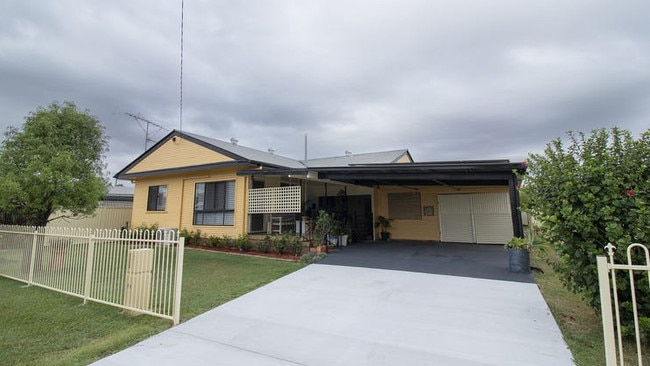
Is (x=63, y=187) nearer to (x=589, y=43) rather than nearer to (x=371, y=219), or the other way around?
(x=371, y=219)

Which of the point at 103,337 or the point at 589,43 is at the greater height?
the point at 589,43

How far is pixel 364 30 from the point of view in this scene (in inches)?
319

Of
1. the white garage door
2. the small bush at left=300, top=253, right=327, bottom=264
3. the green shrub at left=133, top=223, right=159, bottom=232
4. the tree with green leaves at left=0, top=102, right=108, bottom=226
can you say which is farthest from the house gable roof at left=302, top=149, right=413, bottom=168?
the tree with green leaves at left=0, top=102, right=108, bottom=226

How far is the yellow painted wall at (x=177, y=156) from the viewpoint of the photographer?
40.2ft

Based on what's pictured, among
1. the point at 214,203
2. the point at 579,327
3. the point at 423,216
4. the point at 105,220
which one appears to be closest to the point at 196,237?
the point at 214,203

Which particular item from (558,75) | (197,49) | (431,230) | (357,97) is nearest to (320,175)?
(357,97)

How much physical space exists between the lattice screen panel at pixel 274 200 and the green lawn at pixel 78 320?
283 cm

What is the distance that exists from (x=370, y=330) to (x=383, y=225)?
32.1 ft

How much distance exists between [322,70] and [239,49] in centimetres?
279

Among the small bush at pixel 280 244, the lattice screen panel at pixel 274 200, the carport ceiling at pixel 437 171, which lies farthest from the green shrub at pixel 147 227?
the carport ceiling at pixel 437 171

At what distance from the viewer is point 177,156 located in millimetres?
13344

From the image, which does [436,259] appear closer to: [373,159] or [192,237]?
[373,159]

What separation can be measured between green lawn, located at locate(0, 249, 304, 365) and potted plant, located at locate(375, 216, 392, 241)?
7.00 meters

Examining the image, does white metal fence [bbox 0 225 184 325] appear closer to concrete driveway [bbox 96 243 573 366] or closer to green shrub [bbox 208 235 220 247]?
concrete driveway [bbox 96 243 573 366]
